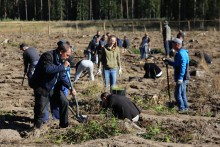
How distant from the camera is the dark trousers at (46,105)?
27.0 ft

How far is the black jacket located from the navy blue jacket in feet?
4.34

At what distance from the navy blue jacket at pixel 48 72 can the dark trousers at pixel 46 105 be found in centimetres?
16

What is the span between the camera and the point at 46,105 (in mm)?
8438

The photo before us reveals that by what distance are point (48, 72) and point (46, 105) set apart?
0.85 meters

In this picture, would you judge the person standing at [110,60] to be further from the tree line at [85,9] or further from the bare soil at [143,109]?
the tree line at [85,9]

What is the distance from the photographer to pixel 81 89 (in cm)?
1352

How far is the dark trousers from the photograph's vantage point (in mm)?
8232

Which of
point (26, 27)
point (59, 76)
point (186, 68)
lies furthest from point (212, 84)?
point (26, 27)

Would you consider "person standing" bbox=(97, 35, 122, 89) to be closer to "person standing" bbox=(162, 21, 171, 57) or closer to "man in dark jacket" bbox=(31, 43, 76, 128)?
"man in dark jacket" bbox=(31, 43, 76, 128)

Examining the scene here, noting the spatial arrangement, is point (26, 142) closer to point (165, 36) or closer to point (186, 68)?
point (186, 68)

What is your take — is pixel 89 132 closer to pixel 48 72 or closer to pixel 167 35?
pixel 48 72

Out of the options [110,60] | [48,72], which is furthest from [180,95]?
[48,72]

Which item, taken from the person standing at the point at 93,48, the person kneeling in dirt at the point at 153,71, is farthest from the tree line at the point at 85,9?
the person kneeling in dirt at the point at 153,71

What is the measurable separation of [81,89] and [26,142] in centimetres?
593
